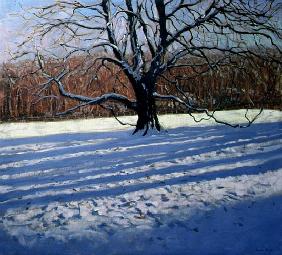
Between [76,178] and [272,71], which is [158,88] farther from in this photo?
[76,178]

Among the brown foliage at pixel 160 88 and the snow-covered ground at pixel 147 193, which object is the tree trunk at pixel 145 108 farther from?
the brown foliage at pixel 160 88

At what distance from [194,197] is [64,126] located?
6700mm

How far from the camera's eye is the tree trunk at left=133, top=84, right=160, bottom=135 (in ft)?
31.4

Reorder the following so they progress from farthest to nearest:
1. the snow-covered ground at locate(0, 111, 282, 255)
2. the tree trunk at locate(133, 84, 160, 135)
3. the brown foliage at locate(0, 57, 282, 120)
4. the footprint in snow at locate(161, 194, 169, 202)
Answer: the tree trunk at locate(133, 84, 160, 135)
the brown foliage at locate(0, 57, 282, 120)
the footprint in snow at locate(161, 194, 169, 202)
the snow-covered ground at locate(0, 111, 282, 255)

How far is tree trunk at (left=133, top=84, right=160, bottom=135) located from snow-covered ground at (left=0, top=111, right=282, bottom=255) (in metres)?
0.43

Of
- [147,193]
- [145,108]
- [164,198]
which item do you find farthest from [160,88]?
[164,198]

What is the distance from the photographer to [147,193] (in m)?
5.34

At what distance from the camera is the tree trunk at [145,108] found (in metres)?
9.59

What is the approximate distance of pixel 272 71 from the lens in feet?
24.8

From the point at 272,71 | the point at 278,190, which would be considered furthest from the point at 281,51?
the point at 278,190

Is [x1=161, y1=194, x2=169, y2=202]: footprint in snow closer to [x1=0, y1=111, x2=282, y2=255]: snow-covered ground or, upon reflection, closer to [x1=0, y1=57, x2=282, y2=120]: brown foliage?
[x1=0, y1=111, x2=282, y2=255]: snow-covered ground

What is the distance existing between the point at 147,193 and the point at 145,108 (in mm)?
4470

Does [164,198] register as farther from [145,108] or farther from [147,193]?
[145,108]

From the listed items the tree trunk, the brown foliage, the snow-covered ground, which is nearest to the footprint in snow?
the snow-covered ground
